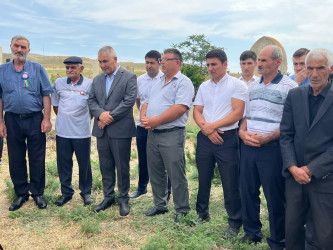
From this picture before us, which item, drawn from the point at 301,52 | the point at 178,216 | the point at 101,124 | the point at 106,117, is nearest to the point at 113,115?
the point at 106,117

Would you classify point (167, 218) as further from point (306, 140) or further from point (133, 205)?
point (306, 140)

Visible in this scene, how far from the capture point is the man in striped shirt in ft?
11.3

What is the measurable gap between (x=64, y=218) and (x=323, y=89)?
3587mm

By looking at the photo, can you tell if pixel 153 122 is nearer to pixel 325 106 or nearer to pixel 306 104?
pixel 306 104

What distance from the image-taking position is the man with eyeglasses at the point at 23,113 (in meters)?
4.61

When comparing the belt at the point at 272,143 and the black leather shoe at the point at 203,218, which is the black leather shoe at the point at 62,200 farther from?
the belt at the point at 272,143

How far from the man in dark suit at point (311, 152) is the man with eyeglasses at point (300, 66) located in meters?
1.48

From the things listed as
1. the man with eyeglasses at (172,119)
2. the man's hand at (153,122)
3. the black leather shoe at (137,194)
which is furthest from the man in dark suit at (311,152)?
the black leather shoe at (137,194)

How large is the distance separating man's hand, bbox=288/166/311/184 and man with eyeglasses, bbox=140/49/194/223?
1568 millimetres

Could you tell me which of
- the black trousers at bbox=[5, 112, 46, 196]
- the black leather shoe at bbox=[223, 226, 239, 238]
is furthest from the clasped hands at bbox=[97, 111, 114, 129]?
the black leather shoe at bbox=[223, 226, 239, 238]

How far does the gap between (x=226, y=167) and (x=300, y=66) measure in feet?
6.19

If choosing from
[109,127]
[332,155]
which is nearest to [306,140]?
[332,155]

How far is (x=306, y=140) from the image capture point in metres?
2.95

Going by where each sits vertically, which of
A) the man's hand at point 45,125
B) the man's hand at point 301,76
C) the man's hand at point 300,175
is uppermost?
the man's hand at point 301,76
